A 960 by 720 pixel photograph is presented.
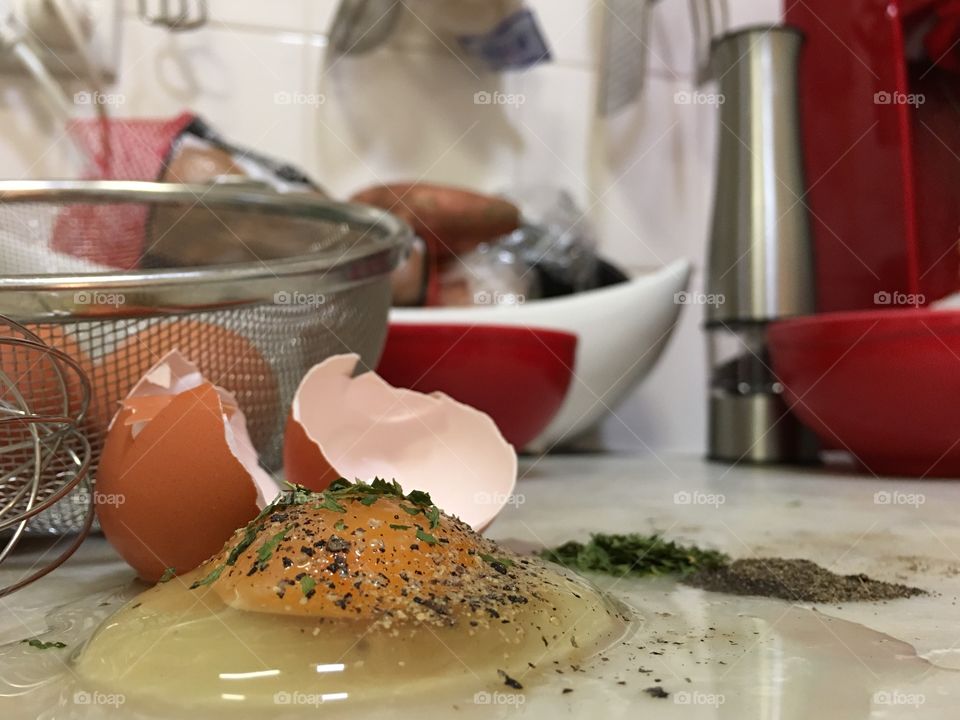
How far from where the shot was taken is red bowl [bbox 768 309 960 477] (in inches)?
37.7

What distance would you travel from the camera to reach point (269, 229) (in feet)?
3.59

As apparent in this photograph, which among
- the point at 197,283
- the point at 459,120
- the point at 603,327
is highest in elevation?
the point at 459,120

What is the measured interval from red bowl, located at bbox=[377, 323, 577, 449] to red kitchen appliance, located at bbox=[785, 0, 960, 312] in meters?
0.47

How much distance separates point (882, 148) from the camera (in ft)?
3.84

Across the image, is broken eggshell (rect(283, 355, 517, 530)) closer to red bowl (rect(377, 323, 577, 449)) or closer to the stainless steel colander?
the stainless steel colander

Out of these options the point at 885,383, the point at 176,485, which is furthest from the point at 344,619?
the point at 885,383

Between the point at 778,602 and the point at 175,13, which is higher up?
the point at 175,13

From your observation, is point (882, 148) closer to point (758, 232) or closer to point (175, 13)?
point (758, 232)

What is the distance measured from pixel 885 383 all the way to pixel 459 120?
0.85m

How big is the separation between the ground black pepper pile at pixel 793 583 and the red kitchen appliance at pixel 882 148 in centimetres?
64

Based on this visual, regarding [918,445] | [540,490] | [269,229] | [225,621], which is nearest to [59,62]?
[269,229]

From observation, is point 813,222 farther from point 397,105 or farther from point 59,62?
point 59,62

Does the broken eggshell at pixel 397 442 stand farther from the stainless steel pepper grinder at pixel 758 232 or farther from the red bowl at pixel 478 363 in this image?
the stainless steel pepper grinder at pixel 758 232

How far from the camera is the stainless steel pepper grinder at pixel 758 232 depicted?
121 cm
